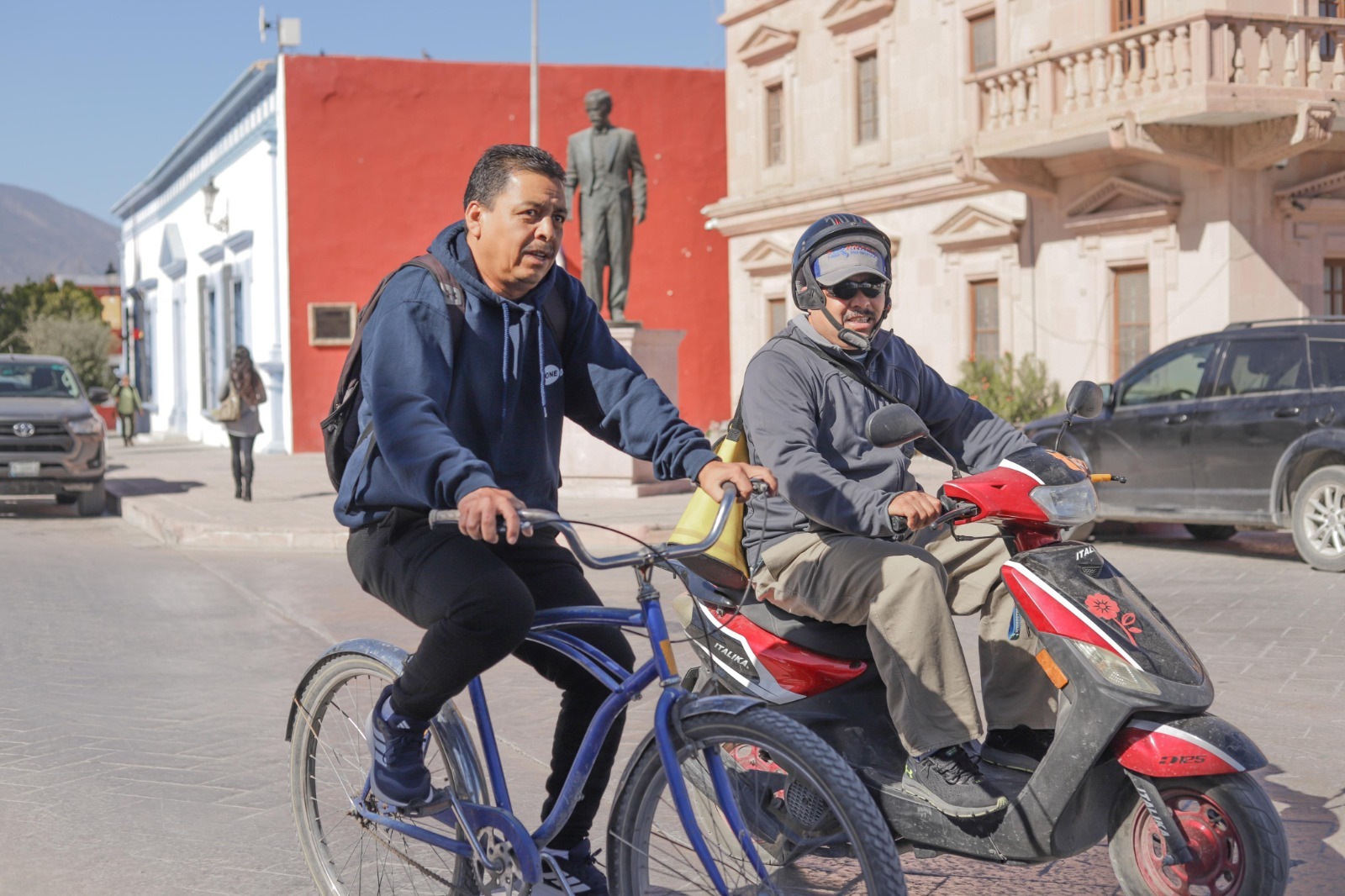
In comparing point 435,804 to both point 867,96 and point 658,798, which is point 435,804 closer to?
point 658,798

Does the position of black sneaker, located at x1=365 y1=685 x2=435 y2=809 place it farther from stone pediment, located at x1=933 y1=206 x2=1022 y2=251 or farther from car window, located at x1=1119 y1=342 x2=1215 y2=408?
stone pediment, located at x1=933 y1=206 x2=1022 y2=251

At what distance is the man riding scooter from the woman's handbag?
44.3 feet

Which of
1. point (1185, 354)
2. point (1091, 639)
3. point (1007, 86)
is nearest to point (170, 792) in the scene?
point (1091, 639)

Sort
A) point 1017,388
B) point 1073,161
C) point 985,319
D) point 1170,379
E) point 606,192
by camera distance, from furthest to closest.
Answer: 1. point 985,319
2. point 1017,388
3. point 1073,161
4. point 606,192
5. point 1170,379

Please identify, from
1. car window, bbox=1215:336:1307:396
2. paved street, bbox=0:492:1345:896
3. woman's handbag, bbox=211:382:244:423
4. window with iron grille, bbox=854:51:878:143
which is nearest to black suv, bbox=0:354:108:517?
woman's handbag, bbox=211:382:244:423

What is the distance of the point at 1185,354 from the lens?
1154 cm

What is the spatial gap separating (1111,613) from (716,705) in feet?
3.51

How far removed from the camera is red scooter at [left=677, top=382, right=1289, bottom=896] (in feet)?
10.5

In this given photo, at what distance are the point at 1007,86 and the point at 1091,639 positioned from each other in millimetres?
18656

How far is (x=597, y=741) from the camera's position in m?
3.23

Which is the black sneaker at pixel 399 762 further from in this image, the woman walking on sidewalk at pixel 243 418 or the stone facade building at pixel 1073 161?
the stone facade building at pixel 1073 161

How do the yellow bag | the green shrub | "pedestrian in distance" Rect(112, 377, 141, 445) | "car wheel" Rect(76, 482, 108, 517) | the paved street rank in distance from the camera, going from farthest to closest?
"pedestrian in distance" Rect(112, 377, 141, 445)
the green shrub
"car wheel" Rect(76, 482, 108, 517)
the paved street
the yellow bag

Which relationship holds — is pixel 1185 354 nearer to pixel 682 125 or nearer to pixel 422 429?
pixel 422 429

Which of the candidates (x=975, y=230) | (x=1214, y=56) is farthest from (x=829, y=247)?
(x=975, y=230)
